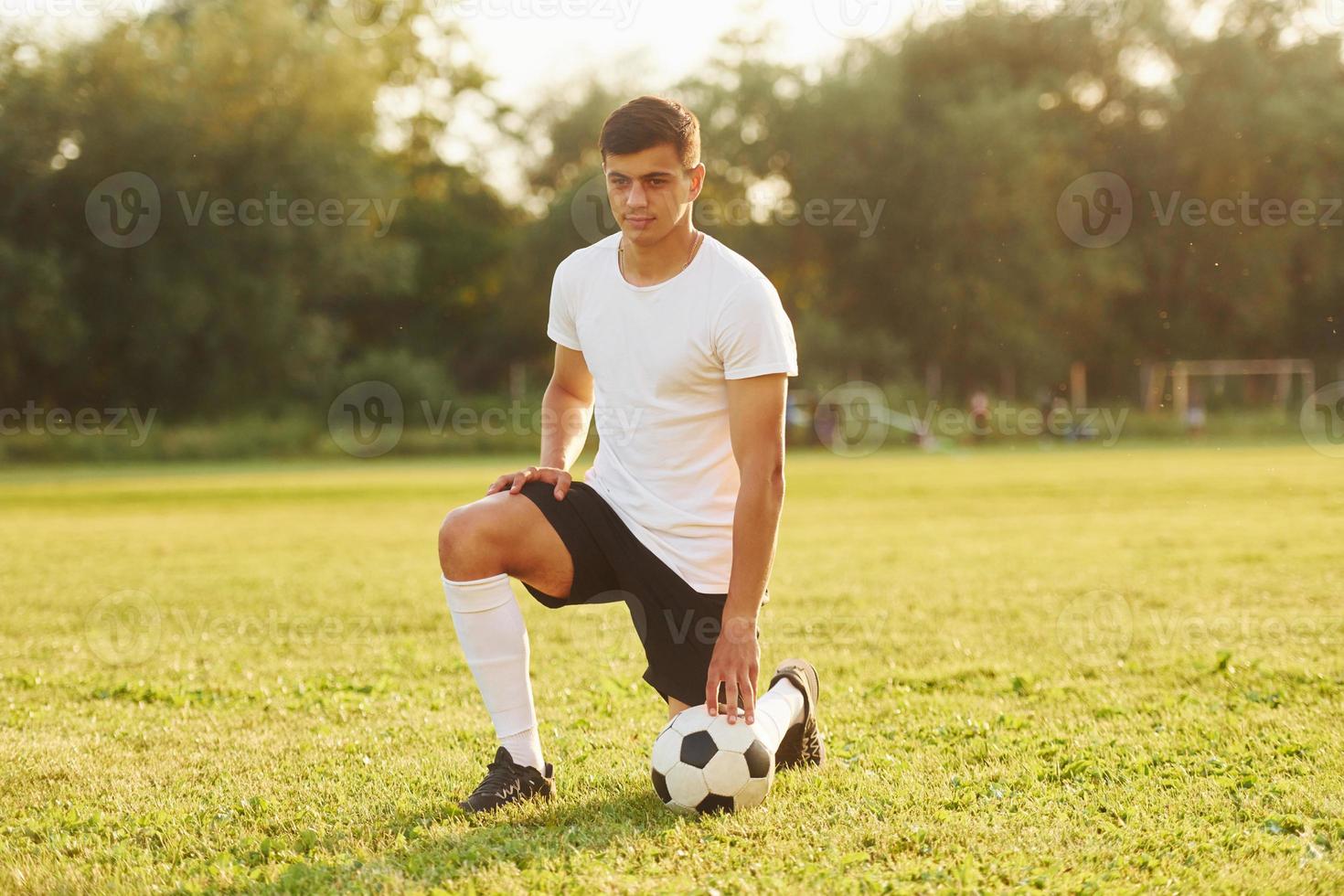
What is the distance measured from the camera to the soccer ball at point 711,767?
11.3 feet

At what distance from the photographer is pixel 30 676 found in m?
5.67

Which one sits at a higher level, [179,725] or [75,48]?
[75,48]

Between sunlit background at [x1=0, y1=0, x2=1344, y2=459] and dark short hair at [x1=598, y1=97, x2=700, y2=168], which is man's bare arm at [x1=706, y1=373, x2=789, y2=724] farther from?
sunlit background at [x1=0, y1=0, x2=1344, y2=459]

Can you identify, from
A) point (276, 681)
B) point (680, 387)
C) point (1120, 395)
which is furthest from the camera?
point (1120, 395)

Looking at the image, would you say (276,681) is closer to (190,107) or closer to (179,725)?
(179,725)

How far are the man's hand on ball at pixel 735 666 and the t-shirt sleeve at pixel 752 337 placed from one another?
672 millimetres

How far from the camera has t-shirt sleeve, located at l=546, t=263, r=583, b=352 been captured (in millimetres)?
3918

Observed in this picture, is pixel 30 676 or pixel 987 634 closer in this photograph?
pixel 30 676

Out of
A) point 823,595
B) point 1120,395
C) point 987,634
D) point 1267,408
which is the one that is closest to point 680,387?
point 987,634

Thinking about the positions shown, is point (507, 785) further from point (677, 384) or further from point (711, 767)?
point (677, 384)

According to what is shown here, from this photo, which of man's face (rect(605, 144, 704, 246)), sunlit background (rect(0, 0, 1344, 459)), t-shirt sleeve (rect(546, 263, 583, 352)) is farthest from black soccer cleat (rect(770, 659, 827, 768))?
sunlit background (rect(0, 0, 1344, 459))

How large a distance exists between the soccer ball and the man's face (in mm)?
1353

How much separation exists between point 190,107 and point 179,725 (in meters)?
33.9

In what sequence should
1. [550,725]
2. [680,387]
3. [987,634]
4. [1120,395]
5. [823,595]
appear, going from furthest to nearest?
[1120,395] → [823,595] → [987,634] → [550,725] → [680,387]
